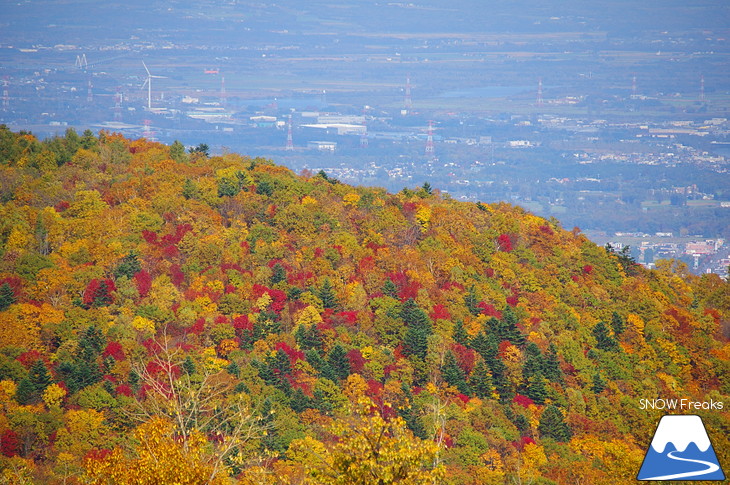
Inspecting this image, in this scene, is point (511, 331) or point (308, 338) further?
point (511, 331)

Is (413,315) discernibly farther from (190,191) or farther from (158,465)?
(158,465)

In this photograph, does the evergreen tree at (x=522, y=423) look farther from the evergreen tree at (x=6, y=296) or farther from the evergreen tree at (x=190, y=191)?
the evergreen tree at (x=190, y=191)

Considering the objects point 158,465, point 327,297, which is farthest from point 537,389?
point 158,465

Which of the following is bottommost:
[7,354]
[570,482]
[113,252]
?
[570,482]

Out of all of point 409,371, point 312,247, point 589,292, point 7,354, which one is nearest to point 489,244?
point 589,292

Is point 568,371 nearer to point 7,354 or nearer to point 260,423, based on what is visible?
point 260,423

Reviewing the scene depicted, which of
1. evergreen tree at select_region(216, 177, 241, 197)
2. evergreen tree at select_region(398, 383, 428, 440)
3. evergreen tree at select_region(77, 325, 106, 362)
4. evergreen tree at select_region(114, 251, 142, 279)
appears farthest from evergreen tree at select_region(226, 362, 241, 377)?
evergreen tree at select_region(216, 177, 241, 197)

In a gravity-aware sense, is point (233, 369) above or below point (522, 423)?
above
